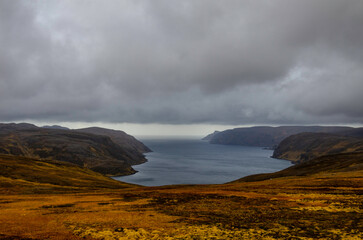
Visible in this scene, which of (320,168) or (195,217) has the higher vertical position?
(195,217)

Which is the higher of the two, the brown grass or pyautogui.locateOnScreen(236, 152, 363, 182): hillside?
the brown grass

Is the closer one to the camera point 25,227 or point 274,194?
point 25,227

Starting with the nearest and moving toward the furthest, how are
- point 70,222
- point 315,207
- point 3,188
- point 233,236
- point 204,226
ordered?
point 233,236 → point 204,226 → point 70,222 → point 315,207 → point 3,188

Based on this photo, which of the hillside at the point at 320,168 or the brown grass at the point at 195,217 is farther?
the hillside at the point at 320,168

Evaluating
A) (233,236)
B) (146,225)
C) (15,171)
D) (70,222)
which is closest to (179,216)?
(146,225)

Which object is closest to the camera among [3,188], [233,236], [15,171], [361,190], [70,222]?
[233,236]

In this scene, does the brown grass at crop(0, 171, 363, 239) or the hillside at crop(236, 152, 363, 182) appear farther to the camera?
the hillside at crop(236, 152, 363, 182)

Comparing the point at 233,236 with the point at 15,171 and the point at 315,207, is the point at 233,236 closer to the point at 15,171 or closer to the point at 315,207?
the point at 315,207

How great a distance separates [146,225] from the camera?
24.0 meters

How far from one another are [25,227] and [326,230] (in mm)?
30569

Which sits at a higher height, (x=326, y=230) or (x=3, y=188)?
(x=326, y=230)

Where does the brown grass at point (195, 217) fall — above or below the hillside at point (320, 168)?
above

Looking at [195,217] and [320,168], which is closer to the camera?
[195,217]

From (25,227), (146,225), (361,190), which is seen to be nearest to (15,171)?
(25,227)
